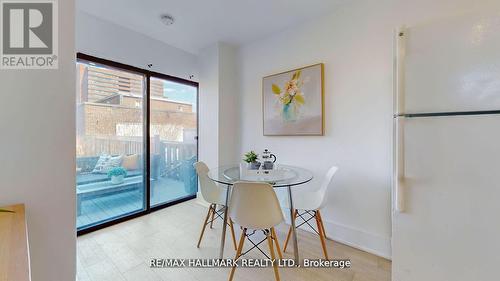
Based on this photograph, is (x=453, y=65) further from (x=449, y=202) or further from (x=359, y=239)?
(x=359, y=239)

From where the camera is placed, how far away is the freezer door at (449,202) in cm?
98

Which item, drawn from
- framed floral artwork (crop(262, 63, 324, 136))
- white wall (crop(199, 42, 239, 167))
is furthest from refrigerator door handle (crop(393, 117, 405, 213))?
white wall (crop(199, 42, 239, 167))

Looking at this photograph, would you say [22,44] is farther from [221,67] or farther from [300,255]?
[300,255]

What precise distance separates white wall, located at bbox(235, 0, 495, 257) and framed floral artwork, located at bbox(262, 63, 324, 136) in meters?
0.10

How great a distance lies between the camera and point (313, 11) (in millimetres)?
2250

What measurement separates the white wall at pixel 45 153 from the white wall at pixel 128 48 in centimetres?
142

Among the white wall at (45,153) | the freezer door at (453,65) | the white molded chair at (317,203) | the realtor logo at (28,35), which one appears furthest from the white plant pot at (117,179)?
the freezer door at (453,65)

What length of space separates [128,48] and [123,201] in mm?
2154

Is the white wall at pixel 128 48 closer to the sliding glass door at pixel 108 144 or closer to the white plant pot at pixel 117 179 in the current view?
the sliding glass door at pixel 108 144

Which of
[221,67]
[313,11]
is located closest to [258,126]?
[221,67]

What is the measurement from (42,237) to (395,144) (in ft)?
6.80

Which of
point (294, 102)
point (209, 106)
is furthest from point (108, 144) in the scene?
point (294, 102)

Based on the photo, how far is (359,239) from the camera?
2055 millimetres

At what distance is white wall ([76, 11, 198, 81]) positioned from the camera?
2244 millimetres
